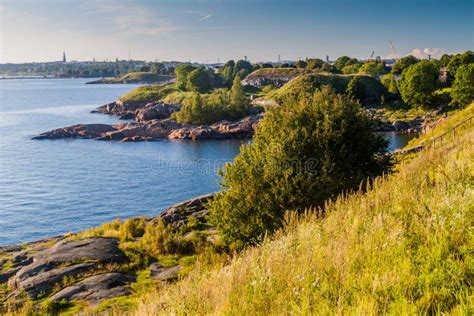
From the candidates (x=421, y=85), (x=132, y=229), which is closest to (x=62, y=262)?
(x=132, y=229)

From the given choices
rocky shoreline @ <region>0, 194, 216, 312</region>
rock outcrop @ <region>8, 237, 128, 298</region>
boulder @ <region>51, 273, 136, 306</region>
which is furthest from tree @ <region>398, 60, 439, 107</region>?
boulder @ <region>51, 273, 136, 306</region>

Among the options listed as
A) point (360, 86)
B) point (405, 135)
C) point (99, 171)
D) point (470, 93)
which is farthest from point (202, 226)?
point (360, 86)

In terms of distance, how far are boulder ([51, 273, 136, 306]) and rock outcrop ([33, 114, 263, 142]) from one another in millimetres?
74319

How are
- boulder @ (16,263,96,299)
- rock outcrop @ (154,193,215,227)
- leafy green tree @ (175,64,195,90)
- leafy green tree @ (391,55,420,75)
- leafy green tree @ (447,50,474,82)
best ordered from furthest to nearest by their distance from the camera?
leafy green tree @ (175,64,195,90) → leafy green tree @ (391,55,420,75) → leafy green tree @ (447,50,474,82) → rock outcrop @ (154,193,215,227) → boulder @ (16,263,96,299)

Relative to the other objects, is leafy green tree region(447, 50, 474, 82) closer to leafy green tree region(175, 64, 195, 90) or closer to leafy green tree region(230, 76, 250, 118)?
leafy green tree region(230, 76, 250, 118)

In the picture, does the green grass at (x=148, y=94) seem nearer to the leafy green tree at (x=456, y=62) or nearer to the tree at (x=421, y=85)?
the tree at (x=421, y=85)

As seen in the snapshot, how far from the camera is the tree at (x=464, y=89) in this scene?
300ft

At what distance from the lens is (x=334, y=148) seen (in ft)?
80.5

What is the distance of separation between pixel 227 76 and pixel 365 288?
187385 mm

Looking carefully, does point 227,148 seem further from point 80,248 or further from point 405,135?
point 80,248

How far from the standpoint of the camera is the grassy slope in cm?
548

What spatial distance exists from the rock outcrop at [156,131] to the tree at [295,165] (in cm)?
6889

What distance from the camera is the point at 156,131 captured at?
333 ft

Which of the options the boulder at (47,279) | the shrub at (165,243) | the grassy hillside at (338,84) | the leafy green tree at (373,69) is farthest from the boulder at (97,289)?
the leafy green tree at (373,69)
